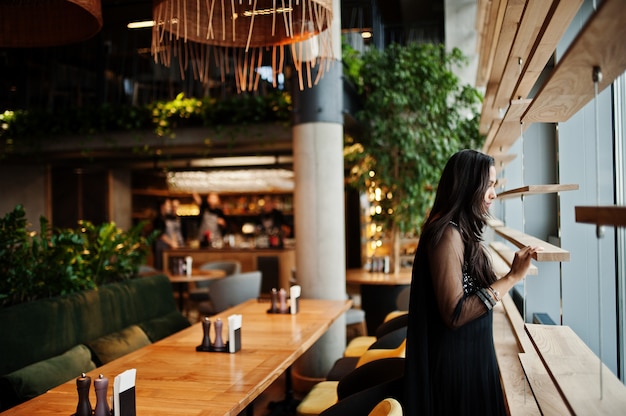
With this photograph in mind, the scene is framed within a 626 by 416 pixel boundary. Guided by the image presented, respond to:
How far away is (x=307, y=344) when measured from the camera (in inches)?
145

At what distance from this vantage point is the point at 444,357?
2375 mm

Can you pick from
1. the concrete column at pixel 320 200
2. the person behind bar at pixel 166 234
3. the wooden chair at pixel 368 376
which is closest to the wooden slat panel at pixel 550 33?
the wooden chair at pixel 368 376

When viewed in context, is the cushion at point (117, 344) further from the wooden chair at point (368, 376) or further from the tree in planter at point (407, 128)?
the tree in planter at point (407, 128)

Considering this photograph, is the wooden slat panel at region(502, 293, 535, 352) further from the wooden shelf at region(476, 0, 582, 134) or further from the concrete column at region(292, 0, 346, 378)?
the concrete column at region(292, 0, 346, 378)

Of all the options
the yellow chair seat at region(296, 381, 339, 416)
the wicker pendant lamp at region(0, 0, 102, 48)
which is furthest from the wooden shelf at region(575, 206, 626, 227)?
the wicker pendant lamp at region(0, 0, 102, 48)

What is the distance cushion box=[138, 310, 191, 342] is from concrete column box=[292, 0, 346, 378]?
49.0 inches

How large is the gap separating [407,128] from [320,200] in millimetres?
2177

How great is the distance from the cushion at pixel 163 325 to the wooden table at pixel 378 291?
2193 millimetres

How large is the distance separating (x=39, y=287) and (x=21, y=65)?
25.9 ft

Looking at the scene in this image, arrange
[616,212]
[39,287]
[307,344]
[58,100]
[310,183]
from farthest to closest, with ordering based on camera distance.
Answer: [58,100], [310,183], [39,287], [307,344], [616,212]

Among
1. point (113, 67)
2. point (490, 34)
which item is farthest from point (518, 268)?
point (113, 67)

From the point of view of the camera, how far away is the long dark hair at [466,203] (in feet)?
7.76

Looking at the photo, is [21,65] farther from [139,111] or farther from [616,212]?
[616,212]

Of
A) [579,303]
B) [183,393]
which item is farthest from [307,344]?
[579,303]
